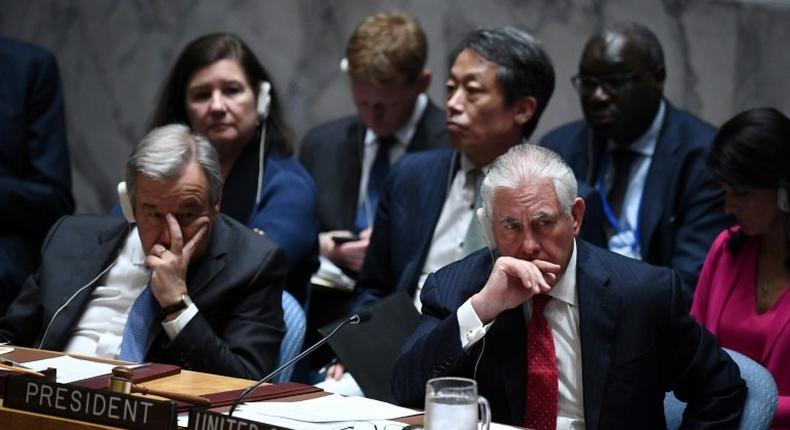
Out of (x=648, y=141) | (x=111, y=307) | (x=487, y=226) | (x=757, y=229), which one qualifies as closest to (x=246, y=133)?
(x=111, y=307)

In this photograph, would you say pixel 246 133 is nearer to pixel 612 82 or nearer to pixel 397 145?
pixel 397 145

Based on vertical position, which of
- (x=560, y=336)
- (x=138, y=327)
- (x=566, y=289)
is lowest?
(x=138, y=327)

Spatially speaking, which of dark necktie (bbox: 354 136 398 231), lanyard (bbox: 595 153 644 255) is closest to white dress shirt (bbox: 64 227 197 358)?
dark necktie (bbox: 354 136 398 231)

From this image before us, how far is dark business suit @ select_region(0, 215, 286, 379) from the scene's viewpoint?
338 centimetres

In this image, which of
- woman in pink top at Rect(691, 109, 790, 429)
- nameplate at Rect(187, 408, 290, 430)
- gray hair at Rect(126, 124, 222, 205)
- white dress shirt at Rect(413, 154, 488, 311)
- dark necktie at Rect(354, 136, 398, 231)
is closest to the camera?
nameplate at Rect(187, 408, 290, 430)

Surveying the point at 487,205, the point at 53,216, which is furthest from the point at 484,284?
the point at 53,216

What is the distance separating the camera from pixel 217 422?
94.0 inches

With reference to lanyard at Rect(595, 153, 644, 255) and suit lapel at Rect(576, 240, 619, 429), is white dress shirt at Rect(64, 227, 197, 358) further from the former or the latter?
lanyard at Rect(595, 153, 644, 255)

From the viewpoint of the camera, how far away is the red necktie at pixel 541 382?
294 cm

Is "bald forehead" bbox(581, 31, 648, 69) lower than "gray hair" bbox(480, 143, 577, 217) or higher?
higher

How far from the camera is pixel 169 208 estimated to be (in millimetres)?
3516

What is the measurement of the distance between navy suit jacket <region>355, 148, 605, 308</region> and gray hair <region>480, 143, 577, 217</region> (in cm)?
111

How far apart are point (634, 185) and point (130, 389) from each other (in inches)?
90.3

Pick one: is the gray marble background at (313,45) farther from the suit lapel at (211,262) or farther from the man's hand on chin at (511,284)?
the man's hand on chin at (511,284)
